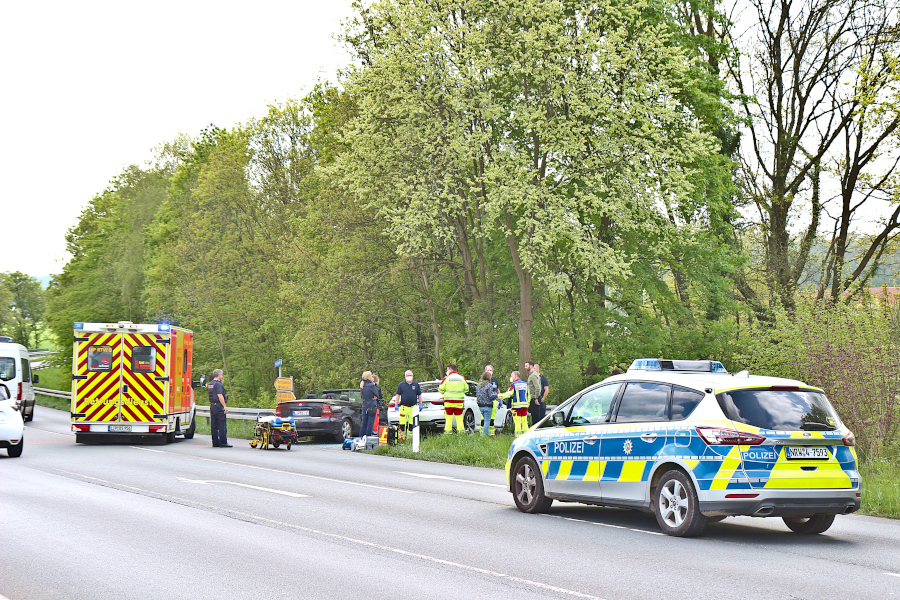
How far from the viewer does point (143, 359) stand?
2364 centimetres

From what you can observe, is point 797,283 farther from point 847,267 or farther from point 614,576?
point 614,576

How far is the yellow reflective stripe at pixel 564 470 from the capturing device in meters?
11.1

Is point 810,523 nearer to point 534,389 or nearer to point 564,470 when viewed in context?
point 564,470

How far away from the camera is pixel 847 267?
124ft

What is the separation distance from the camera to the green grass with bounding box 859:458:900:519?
12.1 meters

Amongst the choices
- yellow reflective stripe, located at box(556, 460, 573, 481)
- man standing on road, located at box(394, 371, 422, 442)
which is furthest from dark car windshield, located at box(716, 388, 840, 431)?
man standing on road, located at box(394, 371, 422, 442)

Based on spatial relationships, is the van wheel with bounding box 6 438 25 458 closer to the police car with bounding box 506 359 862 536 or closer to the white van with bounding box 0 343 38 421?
the police car with bounding box 506 359 862 536

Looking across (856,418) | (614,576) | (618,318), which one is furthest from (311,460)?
(618,318)

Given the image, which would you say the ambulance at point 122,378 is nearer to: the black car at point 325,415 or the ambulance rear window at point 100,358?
the ambulance rear window at point 100,358

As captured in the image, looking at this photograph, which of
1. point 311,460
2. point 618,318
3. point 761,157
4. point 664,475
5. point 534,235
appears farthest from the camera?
point 761,157

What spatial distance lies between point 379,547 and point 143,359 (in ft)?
53.3

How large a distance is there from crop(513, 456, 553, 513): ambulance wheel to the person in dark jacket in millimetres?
10324

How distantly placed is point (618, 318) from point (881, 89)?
36.7 ft

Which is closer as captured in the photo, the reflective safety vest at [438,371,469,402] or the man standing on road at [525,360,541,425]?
the reflective safety vest at [438,371,469,402]
